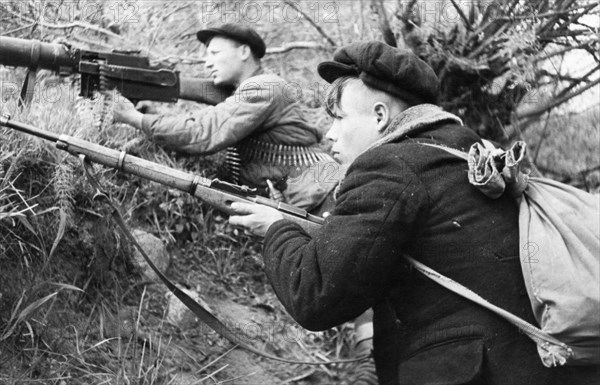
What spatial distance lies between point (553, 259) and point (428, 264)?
1.44ft

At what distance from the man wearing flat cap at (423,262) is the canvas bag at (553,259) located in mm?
60

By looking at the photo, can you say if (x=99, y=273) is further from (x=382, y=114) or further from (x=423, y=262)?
(x=423, y=262)

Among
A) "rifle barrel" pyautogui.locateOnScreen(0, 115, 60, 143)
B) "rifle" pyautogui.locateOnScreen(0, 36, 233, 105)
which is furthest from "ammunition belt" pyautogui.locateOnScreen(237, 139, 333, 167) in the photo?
"rifle barrel" pyautogui.locateOnScreen(0, 115, 60, 143)

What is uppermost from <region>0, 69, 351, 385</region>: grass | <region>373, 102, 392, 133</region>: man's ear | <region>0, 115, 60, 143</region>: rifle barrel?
<region>373, 102, 392, 133</region>: man's ear

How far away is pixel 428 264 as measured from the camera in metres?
3.01

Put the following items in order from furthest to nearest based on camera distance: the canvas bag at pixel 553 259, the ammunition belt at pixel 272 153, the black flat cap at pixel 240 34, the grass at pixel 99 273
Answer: the black flat cap at pixel 240 34 < the ammunition belt at pixel 272 153 < the grass at pixel 99 273 < the canvas bag at pixel 553 259

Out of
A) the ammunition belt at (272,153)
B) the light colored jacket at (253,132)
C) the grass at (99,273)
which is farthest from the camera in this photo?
the ammunition belt at (272,153)

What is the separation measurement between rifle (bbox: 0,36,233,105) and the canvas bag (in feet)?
7.95

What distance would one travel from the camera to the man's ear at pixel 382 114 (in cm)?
327

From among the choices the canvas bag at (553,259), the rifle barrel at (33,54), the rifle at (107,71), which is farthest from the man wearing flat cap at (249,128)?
the canvas bag at (553,259)

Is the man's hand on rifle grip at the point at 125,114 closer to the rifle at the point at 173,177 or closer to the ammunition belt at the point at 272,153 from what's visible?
the ammunition belt at the point at 272,153

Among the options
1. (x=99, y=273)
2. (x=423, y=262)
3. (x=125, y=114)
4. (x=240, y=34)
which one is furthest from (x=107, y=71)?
(x=423, y=262)

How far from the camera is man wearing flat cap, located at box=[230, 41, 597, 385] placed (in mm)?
2900

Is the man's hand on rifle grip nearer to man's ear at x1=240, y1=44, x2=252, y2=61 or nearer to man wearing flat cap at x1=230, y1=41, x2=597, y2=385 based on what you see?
man's ear at x1=240, y1=44, x2=252, y2=61
